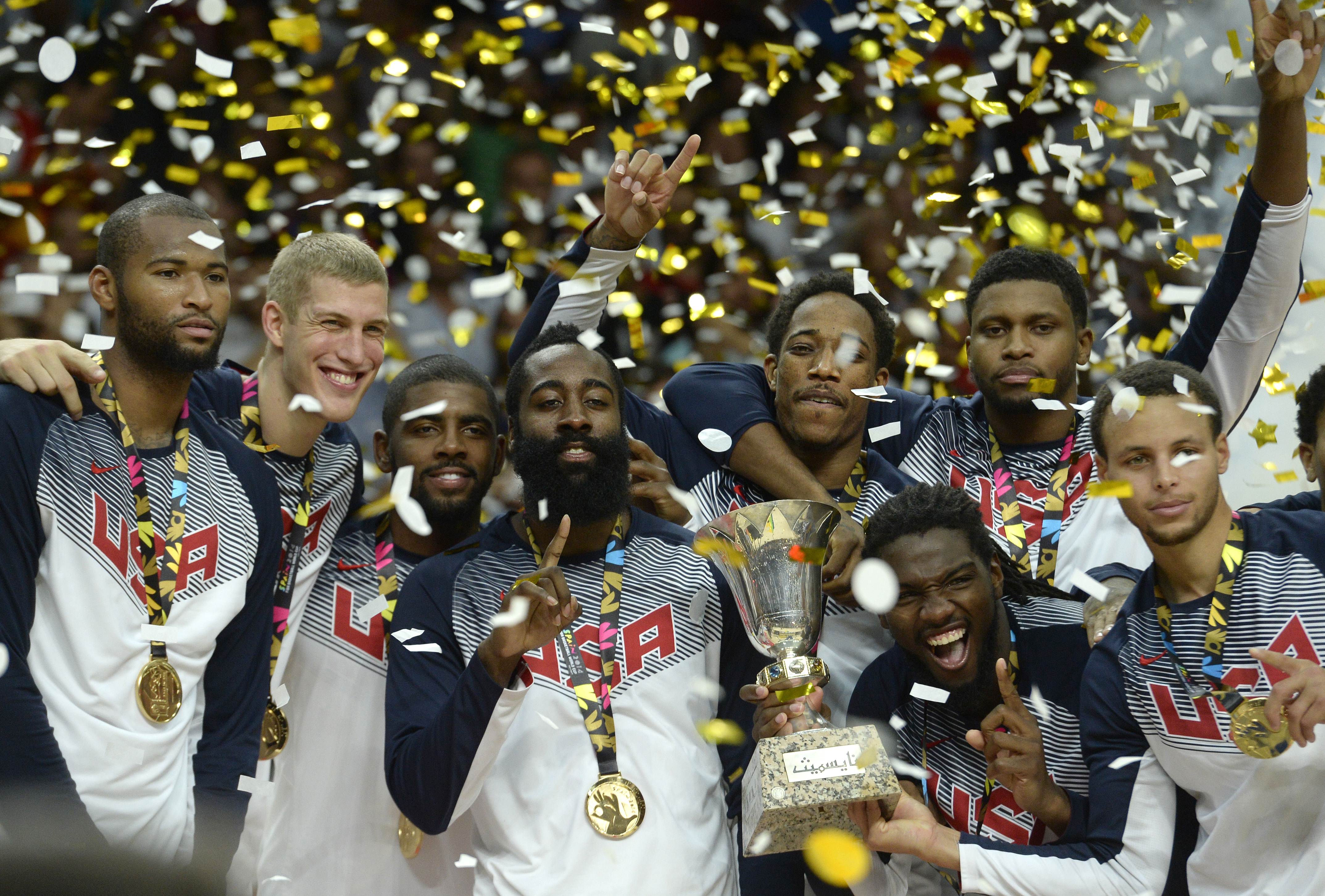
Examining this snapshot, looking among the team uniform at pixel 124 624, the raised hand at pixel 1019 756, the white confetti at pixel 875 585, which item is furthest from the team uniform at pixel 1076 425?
the team uniform at pixel 124 624

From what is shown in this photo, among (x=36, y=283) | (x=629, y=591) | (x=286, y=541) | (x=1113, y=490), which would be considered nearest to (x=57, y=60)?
(x=36, y=283)

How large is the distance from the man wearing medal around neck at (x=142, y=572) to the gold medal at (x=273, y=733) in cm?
21

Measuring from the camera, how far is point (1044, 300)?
145 inches

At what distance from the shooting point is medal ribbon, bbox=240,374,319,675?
3.47 meters

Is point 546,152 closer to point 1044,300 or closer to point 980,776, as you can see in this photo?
point 1044,300

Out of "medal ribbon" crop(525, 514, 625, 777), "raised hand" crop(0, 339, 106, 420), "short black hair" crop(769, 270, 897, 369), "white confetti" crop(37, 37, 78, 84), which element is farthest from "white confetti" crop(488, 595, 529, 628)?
"white confetti" crop(37, 37, 78, 84)

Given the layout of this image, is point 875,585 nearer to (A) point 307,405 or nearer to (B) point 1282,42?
(A) point 307,405

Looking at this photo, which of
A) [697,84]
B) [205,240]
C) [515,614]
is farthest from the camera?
[697,84]

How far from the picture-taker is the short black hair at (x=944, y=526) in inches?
128

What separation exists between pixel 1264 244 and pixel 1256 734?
61.6 inches

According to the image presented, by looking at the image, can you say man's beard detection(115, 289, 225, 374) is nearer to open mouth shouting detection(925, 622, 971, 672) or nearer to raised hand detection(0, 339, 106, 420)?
raised hand detection(0, 339, 106, 420)

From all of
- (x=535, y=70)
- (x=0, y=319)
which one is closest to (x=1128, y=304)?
(x=535, y=70)

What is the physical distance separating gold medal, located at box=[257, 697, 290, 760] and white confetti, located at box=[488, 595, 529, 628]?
1.03 meters

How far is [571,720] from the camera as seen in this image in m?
3.11
